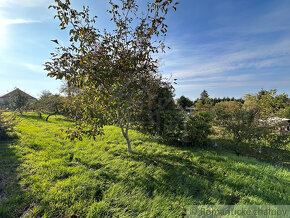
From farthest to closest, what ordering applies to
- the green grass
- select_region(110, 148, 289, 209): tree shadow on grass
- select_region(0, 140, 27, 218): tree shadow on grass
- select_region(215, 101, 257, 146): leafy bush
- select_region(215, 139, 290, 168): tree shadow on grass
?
select_region(215, 101, 257, 146): leafy bush, select_region(215, 139, 290, 168): tree shadow on grass, select_region(110, 148, 289, 209): tree shadow on grass, the green grass, select_region(0, 140, 27, 218): tree shadow on grass

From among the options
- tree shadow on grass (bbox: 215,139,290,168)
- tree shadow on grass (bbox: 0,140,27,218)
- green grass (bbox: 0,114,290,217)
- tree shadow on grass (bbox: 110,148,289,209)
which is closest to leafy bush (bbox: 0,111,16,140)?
green grass (bbox: 0,114,290,217)

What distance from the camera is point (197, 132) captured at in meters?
5.57

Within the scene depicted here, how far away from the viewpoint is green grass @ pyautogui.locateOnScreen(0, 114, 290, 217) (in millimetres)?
2084

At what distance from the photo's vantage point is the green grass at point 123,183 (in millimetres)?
2084

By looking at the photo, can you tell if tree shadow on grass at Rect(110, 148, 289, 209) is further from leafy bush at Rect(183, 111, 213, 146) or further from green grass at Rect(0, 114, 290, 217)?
leafy bush at Rect(183, 111, 213, 146)

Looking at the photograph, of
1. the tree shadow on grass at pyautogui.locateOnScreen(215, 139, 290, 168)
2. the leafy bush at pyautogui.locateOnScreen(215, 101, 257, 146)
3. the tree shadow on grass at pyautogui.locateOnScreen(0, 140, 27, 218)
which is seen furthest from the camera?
the leafy bush at pyautogui.locateOnScreen(215, 101, 257, 146)

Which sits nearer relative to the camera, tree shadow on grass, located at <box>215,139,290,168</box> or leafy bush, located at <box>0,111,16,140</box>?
tree shadow on grass, located at <box>215,139,290,168</box>

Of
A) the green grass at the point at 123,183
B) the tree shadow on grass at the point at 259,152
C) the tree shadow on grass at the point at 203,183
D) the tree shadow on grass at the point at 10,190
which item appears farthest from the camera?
the tree shadow on grass at the point at 259,152

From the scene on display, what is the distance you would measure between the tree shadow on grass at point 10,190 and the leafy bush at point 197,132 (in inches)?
216

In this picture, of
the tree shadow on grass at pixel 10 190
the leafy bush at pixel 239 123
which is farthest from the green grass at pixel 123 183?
the leafy bush at pixel 239 123

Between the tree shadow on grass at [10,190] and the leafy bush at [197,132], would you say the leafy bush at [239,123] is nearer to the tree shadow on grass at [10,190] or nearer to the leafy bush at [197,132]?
the leafy bush at [197,132]

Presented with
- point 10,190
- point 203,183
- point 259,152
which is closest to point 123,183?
point 203,183

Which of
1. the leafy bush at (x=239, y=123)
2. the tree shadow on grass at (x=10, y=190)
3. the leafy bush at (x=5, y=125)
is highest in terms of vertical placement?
the leafy bush at (x=239, y=123)

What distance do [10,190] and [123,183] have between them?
89.3 inches
